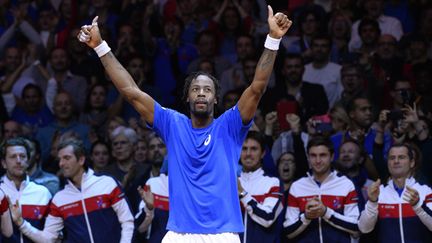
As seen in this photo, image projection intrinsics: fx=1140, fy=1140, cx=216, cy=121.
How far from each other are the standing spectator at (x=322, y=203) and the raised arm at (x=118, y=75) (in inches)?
115

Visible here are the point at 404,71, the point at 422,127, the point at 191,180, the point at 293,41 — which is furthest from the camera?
the point at 293,41

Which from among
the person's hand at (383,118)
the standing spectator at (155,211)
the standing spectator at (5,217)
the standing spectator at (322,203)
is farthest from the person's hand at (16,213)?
the person's hand at (383,118)

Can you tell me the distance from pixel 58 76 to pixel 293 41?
308cm

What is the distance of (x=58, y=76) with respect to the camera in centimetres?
1480

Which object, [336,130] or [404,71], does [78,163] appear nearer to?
[336,130]

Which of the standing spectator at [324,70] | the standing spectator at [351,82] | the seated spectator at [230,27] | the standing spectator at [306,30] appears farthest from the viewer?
the seated spectator at [230,27]

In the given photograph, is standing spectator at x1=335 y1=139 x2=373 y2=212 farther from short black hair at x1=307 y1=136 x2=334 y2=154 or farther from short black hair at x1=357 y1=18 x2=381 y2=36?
short black hair at x1=357 y1=18 x2=381 y2=36

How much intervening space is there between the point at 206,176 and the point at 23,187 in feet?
12.8

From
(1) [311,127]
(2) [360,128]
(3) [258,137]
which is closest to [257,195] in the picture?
(3) [258,137]

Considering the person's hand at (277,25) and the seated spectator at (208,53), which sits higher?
the seated spectator at (208,53)

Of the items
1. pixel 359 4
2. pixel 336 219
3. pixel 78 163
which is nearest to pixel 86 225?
pixel 78 163

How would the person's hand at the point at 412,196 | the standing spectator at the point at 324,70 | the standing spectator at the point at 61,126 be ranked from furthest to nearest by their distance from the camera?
the standing spectator at the point at 324,70 < the standing spectator at the point at 61,126 < the person's hand at the point at 412,196

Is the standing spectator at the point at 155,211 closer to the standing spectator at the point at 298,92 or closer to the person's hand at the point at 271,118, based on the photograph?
the person's hand at the point at 271,118

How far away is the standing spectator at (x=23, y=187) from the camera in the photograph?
11.3 metres
